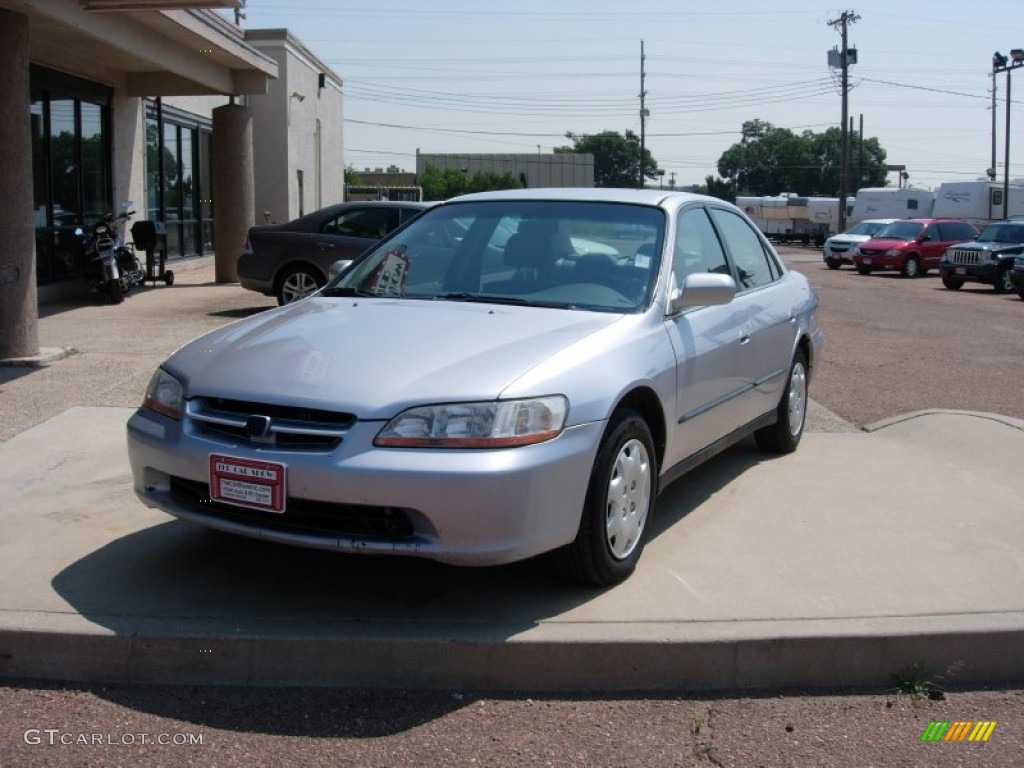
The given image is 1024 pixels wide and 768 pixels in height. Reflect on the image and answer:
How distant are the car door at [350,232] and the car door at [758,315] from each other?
7.62 metres

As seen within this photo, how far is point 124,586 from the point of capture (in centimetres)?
441

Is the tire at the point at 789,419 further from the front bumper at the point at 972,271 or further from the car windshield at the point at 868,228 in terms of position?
the car windshield at the point at 868,228

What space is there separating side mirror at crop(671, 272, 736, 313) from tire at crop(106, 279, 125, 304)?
453 inches

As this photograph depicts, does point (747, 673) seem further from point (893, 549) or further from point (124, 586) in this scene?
point (124, 586)

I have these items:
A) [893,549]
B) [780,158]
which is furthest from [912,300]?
[780,158]

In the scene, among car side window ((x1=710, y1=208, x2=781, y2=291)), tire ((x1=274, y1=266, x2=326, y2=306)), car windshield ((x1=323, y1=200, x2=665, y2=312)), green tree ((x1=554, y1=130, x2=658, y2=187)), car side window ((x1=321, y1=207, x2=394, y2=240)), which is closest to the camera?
car windshield ((x1=323, y1=200, x2=665, y2=312))

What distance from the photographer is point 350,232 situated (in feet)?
46.2

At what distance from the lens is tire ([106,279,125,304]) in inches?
585

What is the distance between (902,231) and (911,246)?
1303 mm

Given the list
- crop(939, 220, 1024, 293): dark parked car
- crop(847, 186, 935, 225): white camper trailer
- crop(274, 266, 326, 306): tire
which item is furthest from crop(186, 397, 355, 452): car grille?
crop(847, 186, 935, 225): white camper trailer

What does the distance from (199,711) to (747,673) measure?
6.23 ft

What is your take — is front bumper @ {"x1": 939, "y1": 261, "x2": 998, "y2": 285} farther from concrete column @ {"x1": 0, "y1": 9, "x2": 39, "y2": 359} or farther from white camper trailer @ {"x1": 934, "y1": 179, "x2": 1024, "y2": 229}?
concrete column @ {"x1": 0, "y1": 9, "x2": 39, "y2": 359}

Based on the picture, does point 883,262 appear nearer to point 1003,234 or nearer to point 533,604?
point 1003,234
